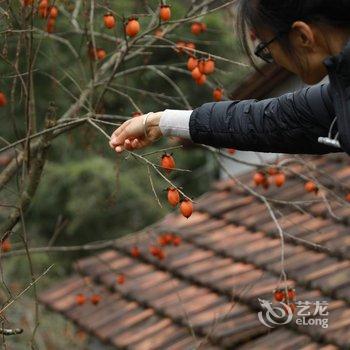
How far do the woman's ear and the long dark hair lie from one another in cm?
1

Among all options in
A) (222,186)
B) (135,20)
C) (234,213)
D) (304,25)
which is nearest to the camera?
(304,25)

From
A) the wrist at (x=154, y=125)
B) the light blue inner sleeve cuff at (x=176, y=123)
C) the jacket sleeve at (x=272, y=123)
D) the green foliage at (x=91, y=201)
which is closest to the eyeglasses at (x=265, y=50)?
the jacket sleeve at (x=272, y=123)

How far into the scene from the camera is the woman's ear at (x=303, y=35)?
2.11m

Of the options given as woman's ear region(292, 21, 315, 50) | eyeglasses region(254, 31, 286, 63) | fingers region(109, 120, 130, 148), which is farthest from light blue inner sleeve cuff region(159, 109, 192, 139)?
woman's ear region(292, 21, 315, 50)

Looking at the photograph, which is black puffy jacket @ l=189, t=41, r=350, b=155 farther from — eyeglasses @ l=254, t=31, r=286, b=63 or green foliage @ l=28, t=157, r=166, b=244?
green foliage @ l=28, t=157, r=166, b=244

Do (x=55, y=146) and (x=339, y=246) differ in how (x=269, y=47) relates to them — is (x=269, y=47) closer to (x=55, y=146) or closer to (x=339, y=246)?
(x=339, y=246)

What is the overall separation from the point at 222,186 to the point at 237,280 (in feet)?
4.15

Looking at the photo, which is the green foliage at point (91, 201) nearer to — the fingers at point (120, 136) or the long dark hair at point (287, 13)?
the fingers at point (120, 136)

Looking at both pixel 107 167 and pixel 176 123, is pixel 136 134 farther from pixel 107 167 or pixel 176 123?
pixel 107 167

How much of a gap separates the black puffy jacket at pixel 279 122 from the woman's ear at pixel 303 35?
9 cm

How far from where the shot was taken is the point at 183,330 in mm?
4660

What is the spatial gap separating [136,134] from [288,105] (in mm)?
504

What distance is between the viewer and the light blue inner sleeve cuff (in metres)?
2.62

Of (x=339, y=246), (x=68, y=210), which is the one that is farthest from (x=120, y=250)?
(x=68, y=210)
